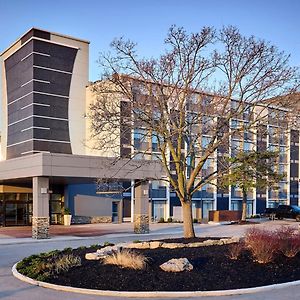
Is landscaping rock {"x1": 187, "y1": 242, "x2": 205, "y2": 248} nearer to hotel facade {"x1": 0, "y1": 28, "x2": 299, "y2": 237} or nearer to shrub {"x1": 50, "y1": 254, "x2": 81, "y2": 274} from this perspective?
shrub {"x1": 50, "y1": 254, "x2": 81, "y2": 274}

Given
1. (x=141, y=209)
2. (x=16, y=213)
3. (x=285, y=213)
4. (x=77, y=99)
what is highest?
(x=77, y=99)

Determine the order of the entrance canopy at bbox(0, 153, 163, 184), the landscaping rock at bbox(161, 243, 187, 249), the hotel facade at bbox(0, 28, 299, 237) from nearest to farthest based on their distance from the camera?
the landscaping rock at bbox(161, 243, 187, 249)
the entrance canopy at bbox(0, 153, 163, 184)
the hotel facade at bbox(0, 28, 299, 237)

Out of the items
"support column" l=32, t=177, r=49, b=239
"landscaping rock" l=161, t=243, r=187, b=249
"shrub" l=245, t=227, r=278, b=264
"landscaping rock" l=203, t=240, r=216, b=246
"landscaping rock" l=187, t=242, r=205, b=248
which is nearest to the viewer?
"shrub" l=245, t=227, r=278, b=264

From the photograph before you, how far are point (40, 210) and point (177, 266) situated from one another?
50.4 ft

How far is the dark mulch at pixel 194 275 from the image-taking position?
990 cm

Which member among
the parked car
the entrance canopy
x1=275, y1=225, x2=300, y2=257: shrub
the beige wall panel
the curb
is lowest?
the parked car

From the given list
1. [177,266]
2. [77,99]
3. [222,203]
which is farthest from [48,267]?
[222,203]

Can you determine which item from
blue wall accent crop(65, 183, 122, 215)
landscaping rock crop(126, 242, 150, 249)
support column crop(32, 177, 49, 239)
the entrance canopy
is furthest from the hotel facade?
landscaping rock crop(126, 242, 150, 249)

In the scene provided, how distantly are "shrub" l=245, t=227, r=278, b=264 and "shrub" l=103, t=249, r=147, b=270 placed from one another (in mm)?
2974

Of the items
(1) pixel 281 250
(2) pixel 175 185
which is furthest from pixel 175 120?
(1) pixel 281 250

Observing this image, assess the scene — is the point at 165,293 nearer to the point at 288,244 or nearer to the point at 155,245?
the point at 288,244

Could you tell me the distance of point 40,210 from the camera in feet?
81.6

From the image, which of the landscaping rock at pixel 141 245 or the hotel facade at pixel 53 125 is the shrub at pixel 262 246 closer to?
the landscaping rock at pixel 141 245

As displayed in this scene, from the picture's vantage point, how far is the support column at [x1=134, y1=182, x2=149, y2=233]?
28.6 meters
